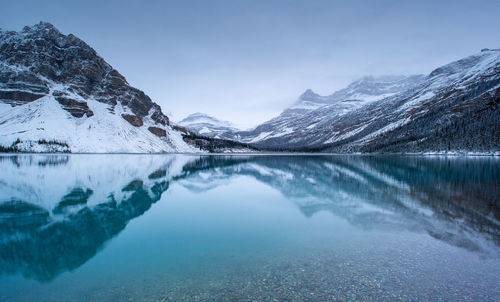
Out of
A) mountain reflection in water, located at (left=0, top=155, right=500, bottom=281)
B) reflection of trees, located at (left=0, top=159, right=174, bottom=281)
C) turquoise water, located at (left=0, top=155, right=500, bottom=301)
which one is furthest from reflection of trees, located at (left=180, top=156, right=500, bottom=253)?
reflection of trees, located at (left=0, top=159, right=174, bottom=281)

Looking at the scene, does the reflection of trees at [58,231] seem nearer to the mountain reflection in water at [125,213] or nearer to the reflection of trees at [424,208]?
the mountain reflection in water at [125,213]

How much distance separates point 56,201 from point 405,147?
693 ft

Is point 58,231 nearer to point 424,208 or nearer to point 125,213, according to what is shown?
point 125,213

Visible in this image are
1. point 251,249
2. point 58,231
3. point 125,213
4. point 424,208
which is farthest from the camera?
point 424,208

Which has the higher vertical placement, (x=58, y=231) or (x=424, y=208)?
(x=424, y=208)

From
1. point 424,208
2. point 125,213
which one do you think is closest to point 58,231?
point 125,213

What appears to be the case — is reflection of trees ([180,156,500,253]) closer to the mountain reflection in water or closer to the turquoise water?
the mountain reflection in water

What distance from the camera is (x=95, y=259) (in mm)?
13438

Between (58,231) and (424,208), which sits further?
(424,208)

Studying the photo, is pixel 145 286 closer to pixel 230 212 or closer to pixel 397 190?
pixel 230 212

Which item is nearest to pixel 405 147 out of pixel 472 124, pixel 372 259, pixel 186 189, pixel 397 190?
pixel 472 124

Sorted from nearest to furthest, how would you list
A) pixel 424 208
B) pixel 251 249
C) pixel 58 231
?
pixel 251 249, pixel 58 231, pixel 424 208

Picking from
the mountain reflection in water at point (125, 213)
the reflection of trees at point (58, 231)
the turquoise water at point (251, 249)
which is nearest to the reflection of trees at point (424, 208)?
the mountain reflection in water at point (125, 213)

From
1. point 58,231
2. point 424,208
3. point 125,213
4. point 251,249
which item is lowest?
point 125,213
